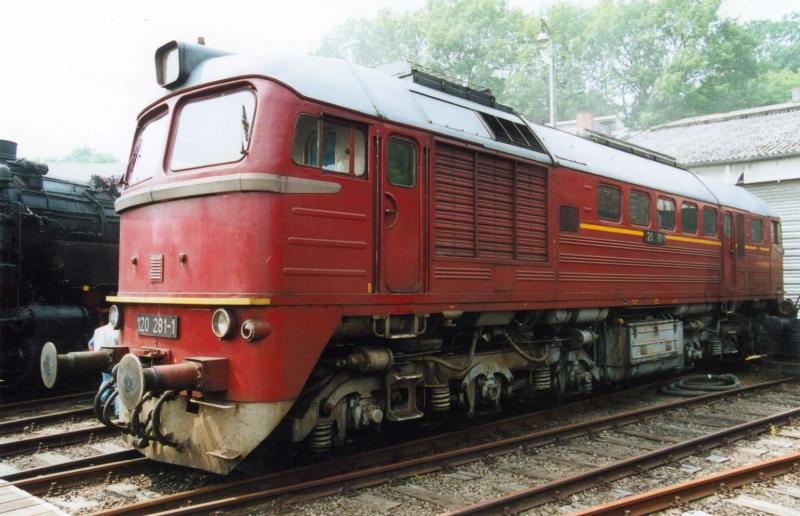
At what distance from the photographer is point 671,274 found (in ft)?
34.9

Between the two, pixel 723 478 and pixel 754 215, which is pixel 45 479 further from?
pixel 754 215

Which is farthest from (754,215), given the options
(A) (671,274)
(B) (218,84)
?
(B) (218,84)

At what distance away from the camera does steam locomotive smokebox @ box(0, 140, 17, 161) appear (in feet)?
37.1

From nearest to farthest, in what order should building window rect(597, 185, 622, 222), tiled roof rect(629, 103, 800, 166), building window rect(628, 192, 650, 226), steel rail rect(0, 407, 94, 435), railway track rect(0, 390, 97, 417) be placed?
steel rail rect(0, 407, 94, 435)
building window rect(597, 185, 622, 222)
railway track rect(0, 390, 97, 417)
building window rect(628, 192, 650, 226)
tiled roof rect(629, 103, 800, 166)

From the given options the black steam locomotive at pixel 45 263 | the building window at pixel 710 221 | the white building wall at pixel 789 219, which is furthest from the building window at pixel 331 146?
the white building wall at pixel 789 219

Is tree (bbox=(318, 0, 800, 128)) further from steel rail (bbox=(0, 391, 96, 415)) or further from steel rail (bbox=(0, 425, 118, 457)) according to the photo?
steel rail (bbox=(0, 425, 118, 457))

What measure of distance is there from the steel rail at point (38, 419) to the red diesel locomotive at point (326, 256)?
8.84 ft

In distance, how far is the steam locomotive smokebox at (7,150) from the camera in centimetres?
1130

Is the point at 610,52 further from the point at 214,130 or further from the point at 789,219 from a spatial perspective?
the point at 214,130

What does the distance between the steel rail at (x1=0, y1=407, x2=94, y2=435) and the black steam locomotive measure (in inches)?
72.0

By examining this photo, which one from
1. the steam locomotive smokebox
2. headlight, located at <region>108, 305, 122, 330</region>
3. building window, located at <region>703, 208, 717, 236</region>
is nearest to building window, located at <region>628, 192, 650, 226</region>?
building window, located at <region>703, 208, 717, 236</region>

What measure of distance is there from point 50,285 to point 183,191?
6.84 metres

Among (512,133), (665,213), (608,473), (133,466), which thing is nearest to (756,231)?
(665,213)

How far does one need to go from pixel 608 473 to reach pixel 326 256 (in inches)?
133
